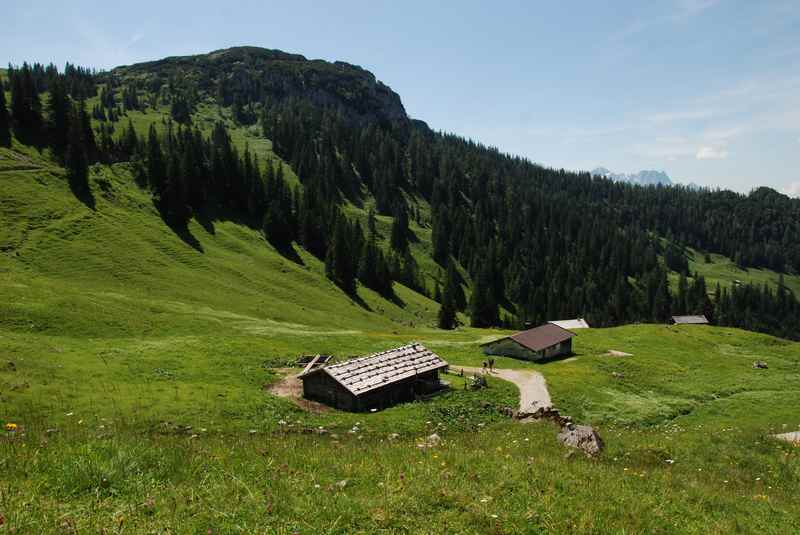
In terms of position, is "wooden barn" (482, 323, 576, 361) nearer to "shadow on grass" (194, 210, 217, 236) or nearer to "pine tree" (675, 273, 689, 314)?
"shadow on grass" (194, 210, 217, 236)

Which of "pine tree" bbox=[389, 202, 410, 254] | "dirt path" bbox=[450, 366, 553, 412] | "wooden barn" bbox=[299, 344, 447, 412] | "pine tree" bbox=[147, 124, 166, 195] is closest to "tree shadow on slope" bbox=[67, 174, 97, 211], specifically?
"pine tree" bbox=[147, 124, 166, 195]

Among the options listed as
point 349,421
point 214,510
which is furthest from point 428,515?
point 349,421

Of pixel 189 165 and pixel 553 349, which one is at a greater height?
pixel 189 165

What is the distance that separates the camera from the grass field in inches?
329

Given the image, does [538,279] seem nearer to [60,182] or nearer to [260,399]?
Result: [60,182]

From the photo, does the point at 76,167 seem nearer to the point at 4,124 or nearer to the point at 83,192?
the point at 83,192

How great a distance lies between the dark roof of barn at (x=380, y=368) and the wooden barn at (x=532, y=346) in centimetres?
2421

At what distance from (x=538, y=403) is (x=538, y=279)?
536ft

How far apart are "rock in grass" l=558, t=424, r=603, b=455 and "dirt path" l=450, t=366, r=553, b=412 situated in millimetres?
15966

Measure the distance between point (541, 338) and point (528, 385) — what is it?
19.7m

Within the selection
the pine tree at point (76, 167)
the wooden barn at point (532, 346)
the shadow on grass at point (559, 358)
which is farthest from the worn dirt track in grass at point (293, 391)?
the pine tree at point (76, 167)

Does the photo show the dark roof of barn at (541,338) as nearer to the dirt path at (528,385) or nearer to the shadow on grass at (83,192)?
the dirt path at (528,385)

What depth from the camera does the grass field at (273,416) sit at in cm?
835

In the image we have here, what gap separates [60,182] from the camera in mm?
86938
